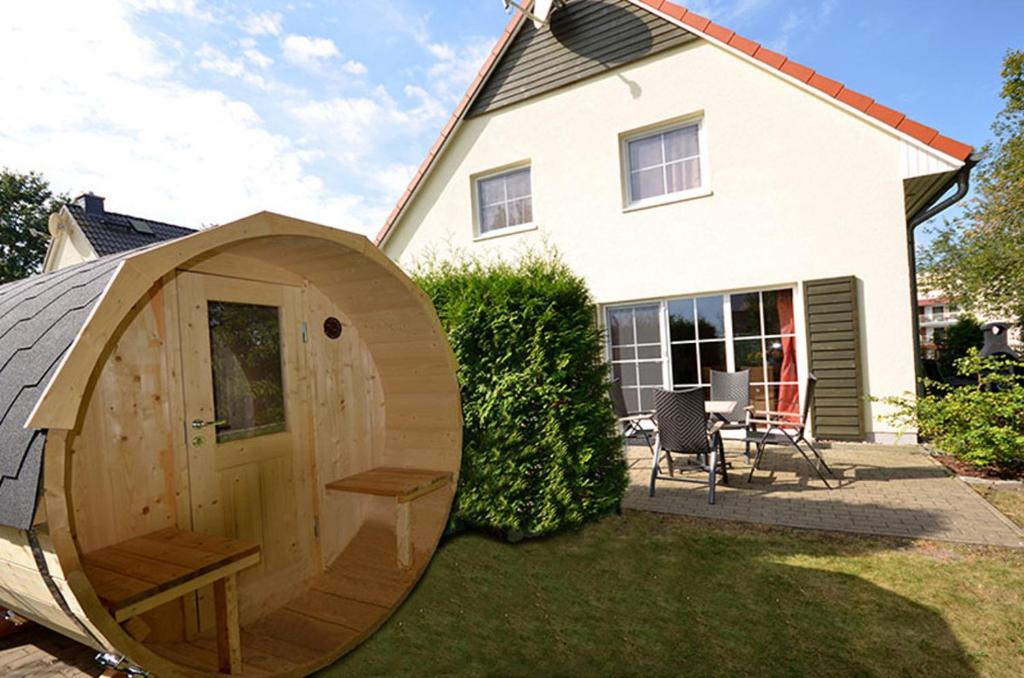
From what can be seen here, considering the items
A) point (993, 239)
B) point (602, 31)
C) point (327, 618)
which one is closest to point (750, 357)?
point (602, 31)

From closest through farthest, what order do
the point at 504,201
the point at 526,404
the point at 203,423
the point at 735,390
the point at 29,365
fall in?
the point at 29,365 → the point at 203,423 → the point at 526,404 → the point at 735,390 → the point at 504,201

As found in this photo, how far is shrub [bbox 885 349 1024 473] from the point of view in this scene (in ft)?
16.2

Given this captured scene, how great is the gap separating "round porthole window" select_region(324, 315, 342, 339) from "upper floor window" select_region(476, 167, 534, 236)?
6.06 meters

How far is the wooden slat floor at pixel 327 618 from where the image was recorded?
8.78ft

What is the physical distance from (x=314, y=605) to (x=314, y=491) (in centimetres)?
73

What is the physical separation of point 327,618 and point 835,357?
6773mm

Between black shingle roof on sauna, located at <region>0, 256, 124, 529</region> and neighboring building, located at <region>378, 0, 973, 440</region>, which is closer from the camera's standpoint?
black shingle roof on sauna, located at <region>0, 256, 124, 529</region>

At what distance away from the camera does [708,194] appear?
7609mm

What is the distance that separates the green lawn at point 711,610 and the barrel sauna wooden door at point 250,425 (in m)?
0.87

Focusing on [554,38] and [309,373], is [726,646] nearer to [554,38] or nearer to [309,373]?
[309,373]

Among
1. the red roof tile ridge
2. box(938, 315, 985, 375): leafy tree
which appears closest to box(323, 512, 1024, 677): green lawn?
the red roof tile ridge

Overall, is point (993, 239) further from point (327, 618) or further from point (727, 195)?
point (327, 618)

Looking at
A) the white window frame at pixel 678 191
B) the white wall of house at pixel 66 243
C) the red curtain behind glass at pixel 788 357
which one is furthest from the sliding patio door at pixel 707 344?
the white wall of house at pixel 66 243

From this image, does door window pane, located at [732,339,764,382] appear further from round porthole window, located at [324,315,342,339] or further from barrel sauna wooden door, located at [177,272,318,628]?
barrel sauna wooden door, located at [177,272,318,628]
